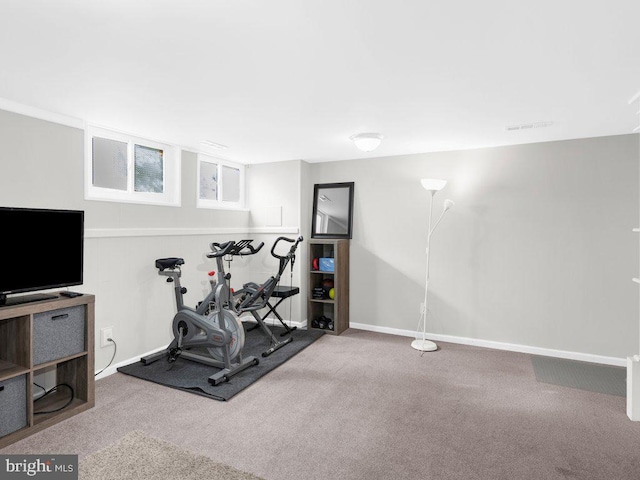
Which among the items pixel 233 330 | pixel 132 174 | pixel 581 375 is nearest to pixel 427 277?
pixel 581 375

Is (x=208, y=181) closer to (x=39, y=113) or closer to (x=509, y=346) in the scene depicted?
(x=39, y=113)

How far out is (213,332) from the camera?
10.8 ft

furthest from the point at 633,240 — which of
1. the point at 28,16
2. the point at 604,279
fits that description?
the point at 28,16

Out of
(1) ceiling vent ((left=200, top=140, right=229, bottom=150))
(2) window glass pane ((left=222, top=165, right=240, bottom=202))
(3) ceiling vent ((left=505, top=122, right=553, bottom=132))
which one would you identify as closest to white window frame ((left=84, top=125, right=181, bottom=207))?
(1) ceiling vent ((left=200, top=140, right=229, bottom=150))

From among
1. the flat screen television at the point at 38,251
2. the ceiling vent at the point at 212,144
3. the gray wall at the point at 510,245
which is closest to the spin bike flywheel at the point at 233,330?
the flat screen television at the point at 38,251

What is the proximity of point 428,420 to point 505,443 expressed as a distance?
0.49m

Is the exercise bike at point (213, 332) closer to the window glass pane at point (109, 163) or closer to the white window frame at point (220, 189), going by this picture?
the window glass pane at point (109, 163)

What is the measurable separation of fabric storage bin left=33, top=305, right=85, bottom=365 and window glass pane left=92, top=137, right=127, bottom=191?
1.40m

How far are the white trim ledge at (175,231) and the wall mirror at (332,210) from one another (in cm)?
36

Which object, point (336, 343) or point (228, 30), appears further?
point (336, 343)

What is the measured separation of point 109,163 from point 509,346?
15.3ft

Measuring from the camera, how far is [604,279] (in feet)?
11.8

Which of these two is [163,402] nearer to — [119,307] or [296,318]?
[119,307]

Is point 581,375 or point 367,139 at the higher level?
point 367,139
